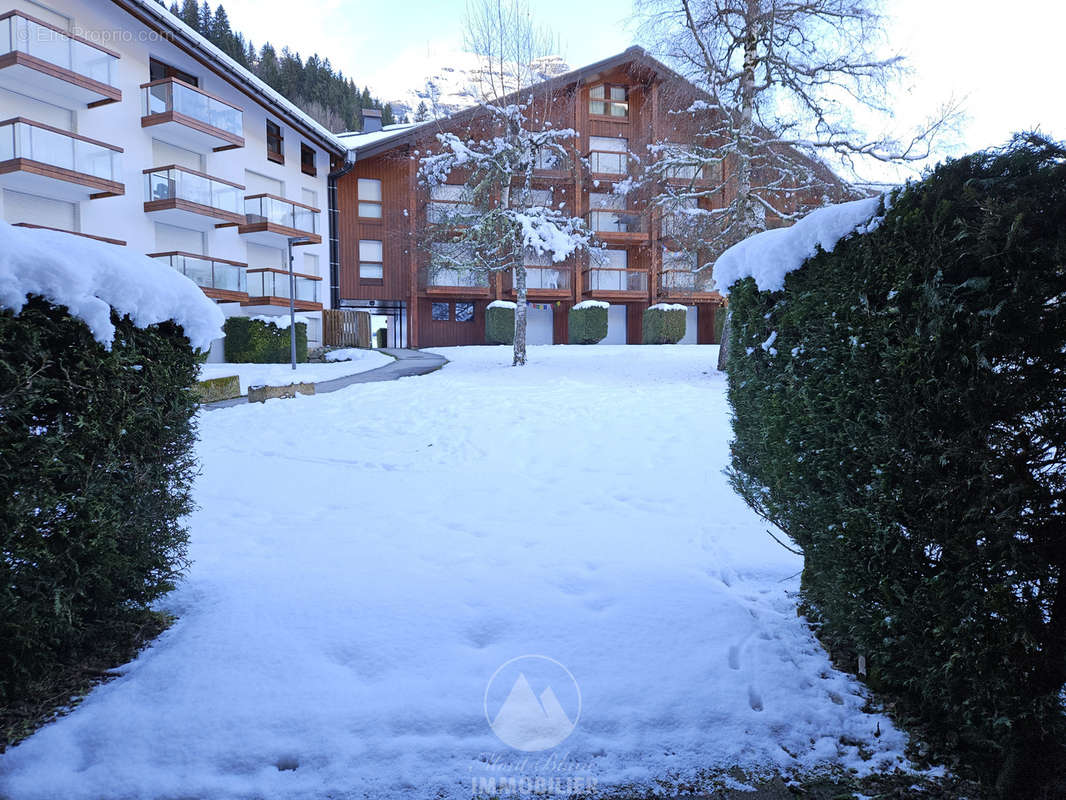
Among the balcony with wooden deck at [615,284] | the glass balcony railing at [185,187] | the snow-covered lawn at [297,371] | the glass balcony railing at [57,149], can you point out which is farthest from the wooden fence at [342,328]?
the balcony with wooden deck at [615,284]

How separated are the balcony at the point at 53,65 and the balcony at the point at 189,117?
156 centimetres

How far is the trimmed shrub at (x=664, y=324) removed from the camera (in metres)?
30.1

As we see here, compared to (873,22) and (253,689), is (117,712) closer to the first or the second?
(253,689)

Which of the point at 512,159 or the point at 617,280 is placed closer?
the point at 512,159

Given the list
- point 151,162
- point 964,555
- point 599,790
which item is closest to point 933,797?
point 964,555

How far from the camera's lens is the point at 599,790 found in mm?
2494

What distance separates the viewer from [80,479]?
2.89m

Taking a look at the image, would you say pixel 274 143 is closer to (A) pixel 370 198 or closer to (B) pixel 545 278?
(A) pixel 370 198

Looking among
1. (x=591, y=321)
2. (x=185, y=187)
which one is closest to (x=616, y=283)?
(x=591, y=321)

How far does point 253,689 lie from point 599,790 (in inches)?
66.9

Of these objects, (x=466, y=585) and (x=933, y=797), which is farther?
(x=466, y=585)

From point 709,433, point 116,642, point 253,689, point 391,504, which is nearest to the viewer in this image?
point 253,689

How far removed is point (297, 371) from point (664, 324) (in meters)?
17.4

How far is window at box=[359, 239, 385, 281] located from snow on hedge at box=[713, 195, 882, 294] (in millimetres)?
29636
